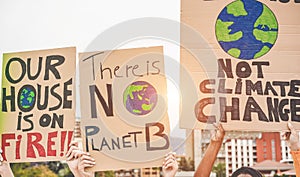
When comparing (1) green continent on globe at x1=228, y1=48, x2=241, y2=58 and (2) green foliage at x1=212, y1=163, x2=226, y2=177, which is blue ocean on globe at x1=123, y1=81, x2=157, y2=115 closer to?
(1) green continent on globe at x1=228, y1=48, x2=241, y2=58

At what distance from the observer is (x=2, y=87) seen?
1.50m

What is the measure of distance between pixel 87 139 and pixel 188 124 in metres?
0.28

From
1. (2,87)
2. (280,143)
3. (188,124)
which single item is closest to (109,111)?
(188,124)

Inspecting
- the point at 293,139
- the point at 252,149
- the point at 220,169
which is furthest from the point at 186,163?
the point at 293,139

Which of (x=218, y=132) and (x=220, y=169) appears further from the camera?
(x=220, y=169)

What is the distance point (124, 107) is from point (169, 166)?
0.69ft

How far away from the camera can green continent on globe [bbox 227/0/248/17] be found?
4.73 feet

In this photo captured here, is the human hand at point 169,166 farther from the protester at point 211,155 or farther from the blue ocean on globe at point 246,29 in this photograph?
the blue ocean on globe at point 246,29

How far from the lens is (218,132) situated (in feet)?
4.55

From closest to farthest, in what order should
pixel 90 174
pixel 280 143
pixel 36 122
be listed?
pixel 90 174, pixel 36 122, pixel 280 143

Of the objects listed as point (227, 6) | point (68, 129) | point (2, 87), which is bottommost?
point (68, 129)

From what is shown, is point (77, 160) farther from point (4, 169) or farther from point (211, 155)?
point (211, 155)

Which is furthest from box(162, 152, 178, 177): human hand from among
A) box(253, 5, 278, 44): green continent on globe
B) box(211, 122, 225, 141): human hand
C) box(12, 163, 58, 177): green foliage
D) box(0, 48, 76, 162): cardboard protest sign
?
box(12, 163, 58, 177): green foliage

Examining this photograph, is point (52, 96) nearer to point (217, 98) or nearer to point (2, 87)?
point (2, 87)
